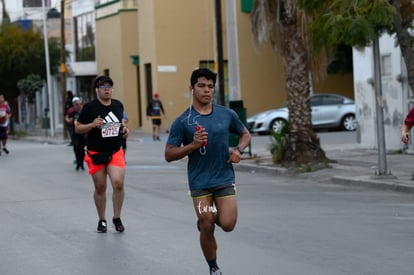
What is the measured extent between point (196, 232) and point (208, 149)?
12.2 feet

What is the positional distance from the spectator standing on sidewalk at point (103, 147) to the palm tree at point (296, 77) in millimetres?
9756

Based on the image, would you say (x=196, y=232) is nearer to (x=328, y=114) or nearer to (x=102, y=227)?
(x=102, y=227)

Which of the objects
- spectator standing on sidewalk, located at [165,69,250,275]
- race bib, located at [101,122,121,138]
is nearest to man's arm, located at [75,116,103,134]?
race bib, located at [101,122,121,138]

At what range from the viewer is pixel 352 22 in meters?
15.6

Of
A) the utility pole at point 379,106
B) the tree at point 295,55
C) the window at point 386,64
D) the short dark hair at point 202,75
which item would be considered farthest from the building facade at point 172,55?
the short dark hair at point 202,75

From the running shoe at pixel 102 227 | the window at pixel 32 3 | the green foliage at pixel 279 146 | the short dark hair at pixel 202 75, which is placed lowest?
the running shoe at pixel 102 227

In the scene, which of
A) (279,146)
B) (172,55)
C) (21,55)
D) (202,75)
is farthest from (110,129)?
(21,55)

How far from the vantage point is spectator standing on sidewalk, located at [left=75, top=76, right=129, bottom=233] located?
11531 millimetres

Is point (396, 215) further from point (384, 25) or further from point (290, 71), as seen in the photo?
point (290, 71)

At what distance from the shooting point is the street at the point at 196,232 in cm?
916

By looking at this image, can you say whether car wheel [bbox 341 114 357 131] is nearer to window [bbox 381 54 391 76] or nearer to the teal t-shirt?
window [bbox 381 54 391 76]

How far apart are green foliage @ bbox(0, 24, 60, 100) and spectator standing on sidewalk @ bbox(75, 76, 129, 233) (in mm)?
38747

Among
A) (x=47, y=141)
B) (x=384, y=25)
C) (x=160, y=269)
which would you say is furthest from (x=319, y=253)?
(x=47, y=141)

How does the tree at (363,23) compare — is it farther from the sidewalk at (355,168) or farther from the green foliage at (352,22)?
the sidewalk at (355,168)
